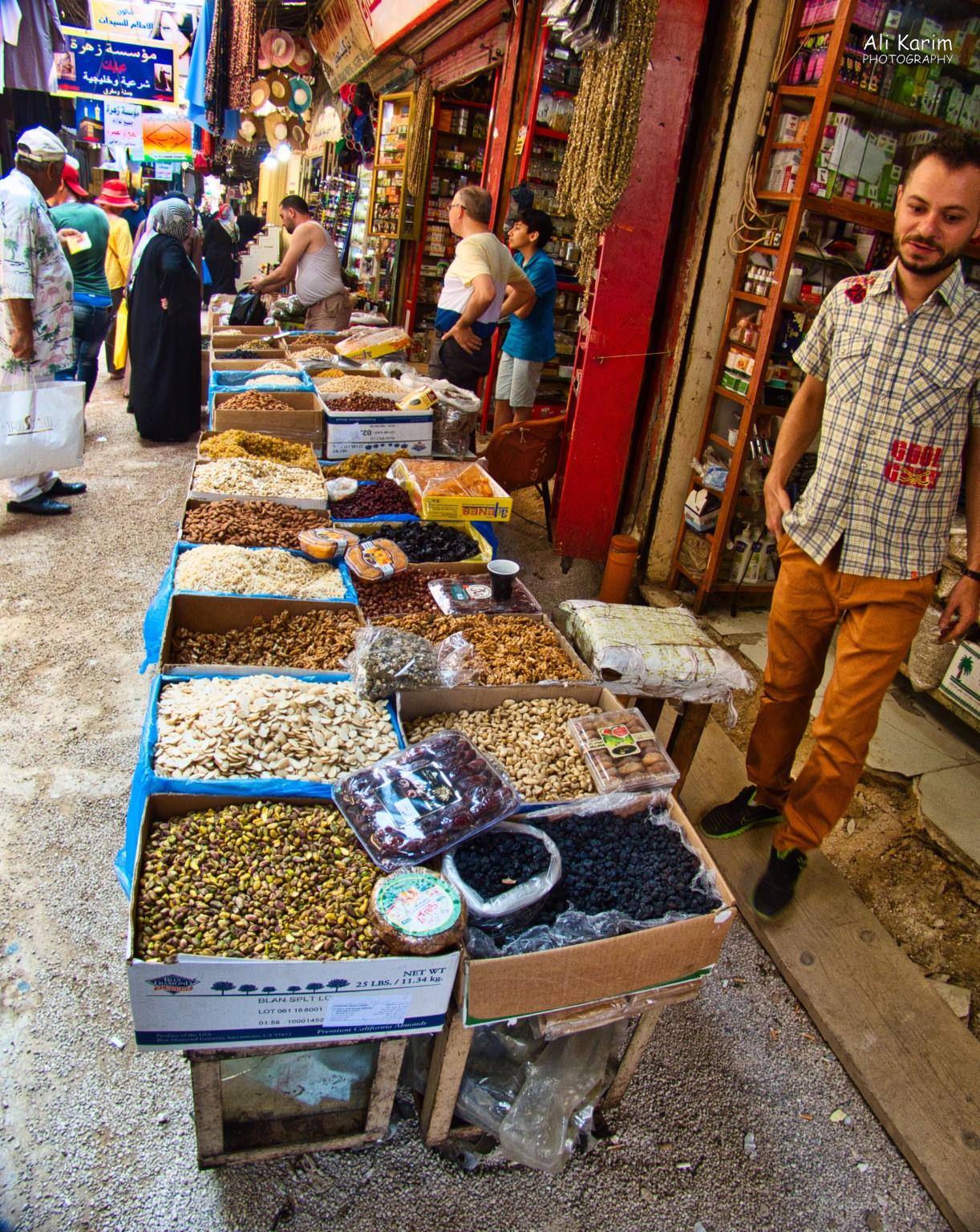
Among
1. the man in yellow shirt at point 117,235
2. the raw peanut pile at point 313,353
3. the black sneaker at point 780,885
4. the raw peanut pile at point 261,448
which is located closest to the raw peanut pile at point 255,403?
the raw peanut pile at point 261,448

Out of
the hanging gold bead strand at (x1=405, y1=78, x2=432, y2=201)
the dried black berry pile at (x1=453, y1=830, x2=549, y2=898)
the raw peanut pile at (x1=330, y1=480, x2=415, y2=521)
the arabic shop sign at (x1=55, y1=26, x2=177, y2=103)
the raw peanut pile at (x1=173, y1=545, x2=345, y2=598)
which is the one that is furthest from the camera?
the arabic shop sign at (x1=55, y1=26, x2=177, y2=103)

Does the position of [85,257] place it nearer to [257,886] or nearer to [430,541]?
[430,541]

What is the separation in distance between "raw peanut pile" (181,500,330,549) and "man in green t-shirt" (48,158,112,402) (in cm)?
315

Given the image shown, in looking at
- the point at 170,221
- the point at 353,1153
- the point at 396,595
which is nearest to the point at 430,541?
the point at 396,595

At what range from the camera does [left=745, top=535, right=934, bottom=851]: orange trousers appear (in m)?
2.30

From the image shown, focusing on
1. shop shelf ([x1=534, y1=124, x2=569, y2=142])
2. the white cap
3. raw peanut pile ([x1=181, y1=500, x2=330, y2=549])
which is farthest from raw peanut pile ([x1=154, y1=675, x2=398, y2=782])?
shop shelf ([x1=534, y1=124, x2=569, y2=142])

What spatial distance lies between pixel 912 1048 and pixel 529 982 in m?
1.33

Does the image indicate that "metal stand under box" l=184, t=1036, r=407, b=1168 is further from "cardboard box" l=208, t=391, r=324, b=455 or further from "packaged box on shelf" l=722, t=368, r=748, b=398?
"packaged box on shelf" l=722, t=368, r=748, b=398

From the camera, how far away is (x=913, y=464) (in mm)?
2219

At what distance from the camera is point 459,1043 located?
1659 mm

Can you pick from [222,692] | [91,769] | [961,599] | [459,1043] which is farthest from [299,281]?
[459,1043]

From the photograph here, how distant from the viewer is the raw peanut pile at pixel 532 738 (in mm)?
2107

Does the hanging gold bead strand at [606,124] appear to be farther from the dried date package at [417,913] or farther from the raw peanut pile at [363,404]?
the dried date package at [417,913]

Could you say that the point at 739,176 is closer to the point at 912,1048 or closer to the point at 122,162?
the point at 912,1048
